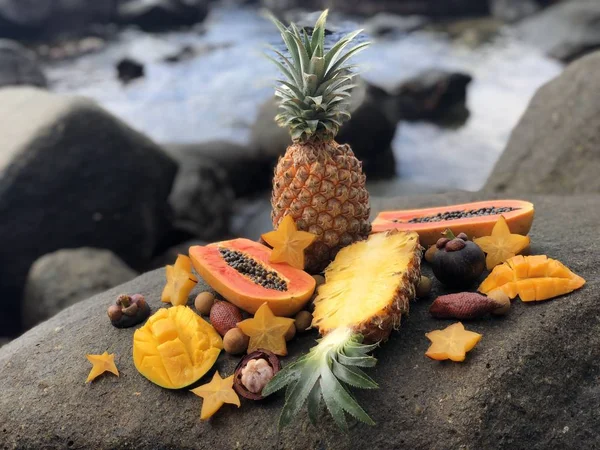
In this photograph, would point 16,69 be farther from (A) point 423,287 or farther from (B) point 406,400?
(B) point 406,400

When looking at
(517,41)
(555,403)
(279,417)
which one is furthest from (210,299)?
(517,41)

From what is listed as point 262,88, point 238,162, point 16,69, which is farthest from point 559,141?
point 16,69

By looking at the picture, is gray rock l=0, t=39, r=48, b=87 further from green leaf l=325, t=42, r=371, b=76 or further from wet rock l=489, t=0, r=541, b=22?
wet rock l=489, t=0, r=541, b=22

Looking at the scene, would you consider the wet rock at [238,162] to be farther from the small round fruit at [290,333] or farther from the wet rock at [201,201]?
the small round fruit at [290,333]

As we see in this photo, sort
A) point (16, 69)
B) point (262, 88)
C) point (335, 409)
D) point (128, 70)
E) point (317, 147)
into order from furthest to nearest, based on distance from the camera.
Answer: point (128, 70), point (16, 69), point (262, 88), point (317, 147), point (335, 409)

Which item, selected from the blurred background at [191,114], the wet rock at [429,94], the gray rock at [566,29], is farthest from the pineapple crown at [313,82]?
the gray rock at [566,29]

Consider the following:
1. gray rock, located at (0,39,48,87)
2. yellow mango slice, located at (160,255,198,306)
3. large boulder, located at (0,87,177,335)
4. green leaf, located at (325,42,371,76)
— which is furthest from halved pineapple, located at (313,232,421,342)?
gray rock, located at (0,39,48,87)
